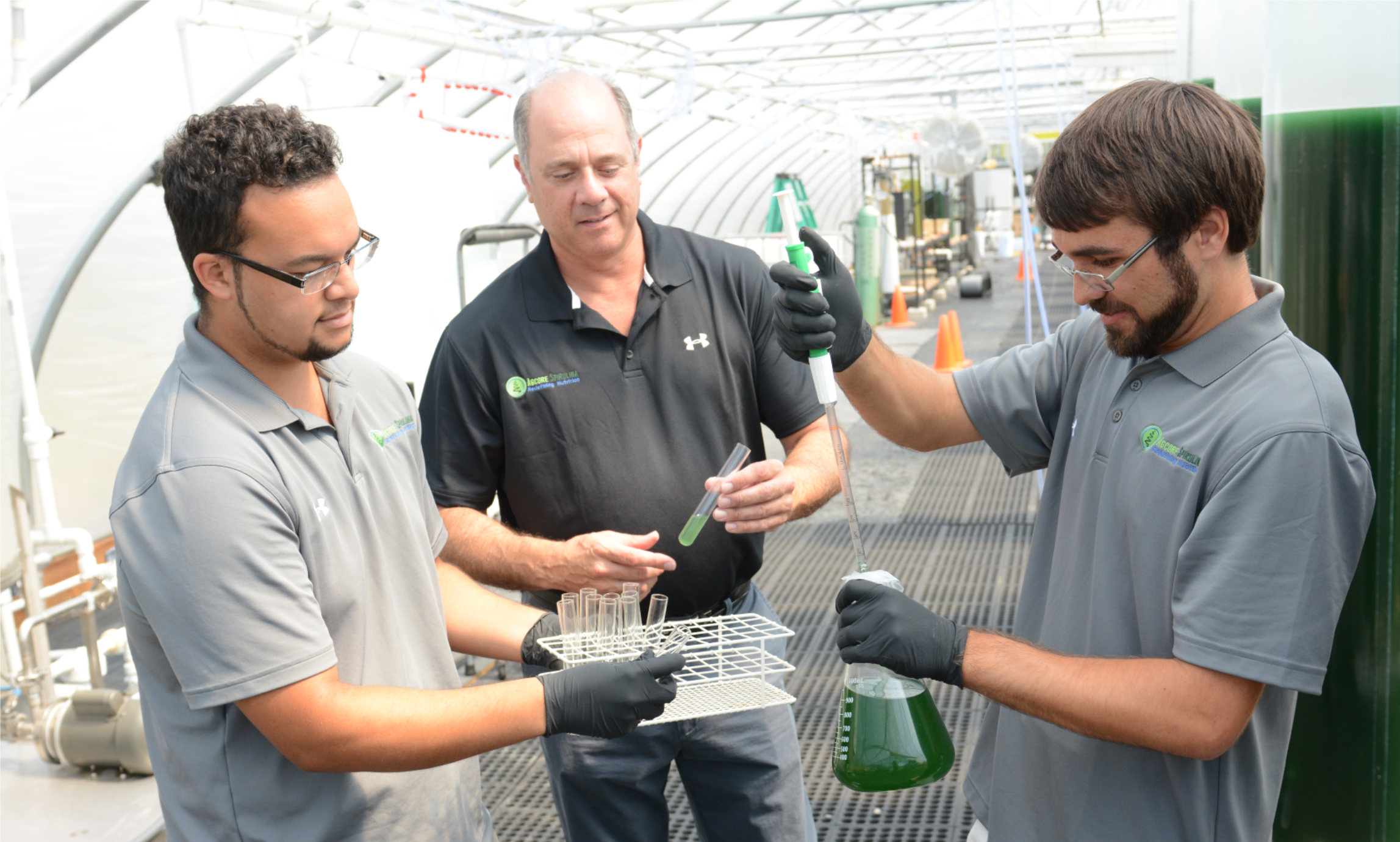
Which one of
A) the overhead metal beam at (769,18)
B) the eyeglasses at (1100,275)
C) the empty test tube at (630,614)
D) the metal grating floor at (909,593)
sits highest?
the overhead metal beam at (769,18)

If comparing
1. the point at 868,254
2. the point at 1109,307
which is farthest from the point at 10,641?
the point at 868,254

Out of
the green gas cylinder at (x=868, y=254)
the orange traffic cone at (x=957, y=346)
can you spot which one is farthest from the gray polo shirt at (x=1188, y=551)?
the green gas cylinder at (x=868, y=254)

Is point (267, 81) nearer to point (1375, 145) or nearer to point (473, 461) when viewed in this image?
point (473, 461)

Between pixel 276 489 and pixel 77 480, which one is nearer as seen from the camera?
pixel 276 489

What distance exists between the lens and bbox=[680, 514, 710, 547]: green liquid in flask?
5.92ft

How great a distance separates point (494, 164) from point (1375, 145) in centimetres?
935

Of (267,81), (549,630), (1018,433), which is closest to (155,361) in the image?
(267,81)

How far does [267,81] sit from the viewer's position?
701 cm

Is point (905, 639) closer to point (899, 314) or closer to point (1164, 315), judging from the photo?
point (1164, 315)

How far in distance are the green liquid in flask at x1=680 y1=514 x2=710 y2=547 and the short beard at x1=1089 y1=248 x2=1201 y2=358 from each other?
2.42ft

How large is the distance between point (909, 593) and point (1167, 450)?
3532 millimetres

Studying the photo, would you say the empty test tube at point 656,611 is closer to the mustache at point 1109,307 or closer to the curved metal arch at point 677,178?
the mustache at point 1109,307

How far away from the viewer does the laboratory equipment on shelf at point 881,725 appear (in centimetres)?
156

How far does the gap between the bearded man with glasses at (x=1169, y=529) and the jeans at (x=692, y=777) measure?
516 millimetres
